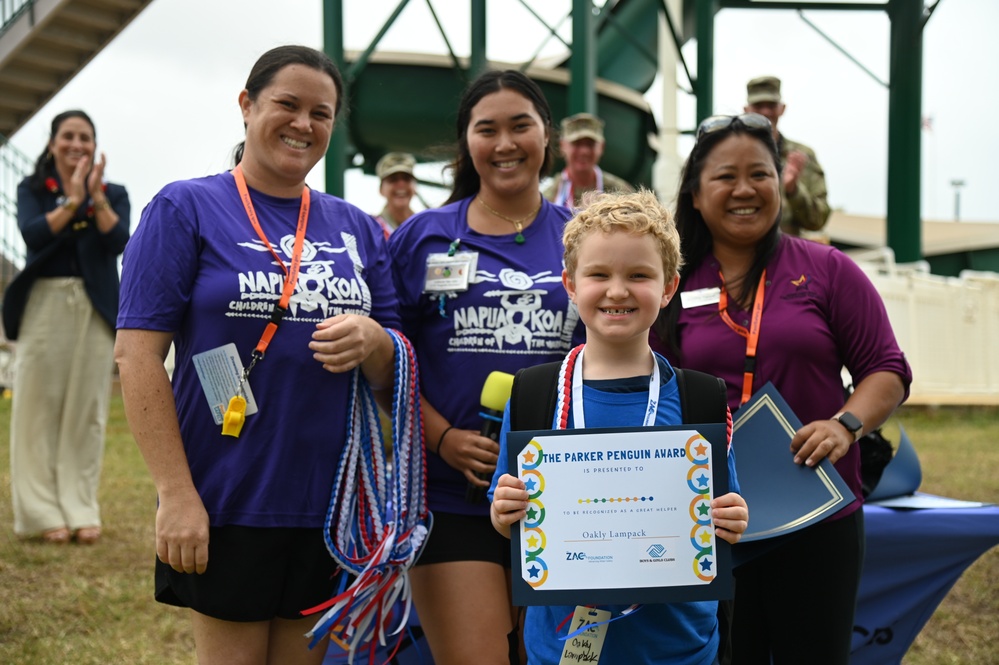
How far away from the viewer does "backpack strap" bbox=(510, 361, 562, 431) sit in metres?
2.35

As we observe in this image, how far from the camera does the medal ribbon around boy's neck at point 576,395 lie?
229cm

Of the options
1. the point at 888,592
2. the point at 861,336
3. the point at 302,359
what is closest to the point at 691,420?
the point at 861,336

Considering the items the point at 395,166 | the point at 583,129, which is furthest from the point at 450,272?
the point at 395,166

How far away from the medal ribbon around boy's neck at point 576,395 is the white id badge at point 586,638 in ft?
1.36

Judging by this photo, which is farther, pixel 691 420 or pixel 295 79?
pixel 295 79

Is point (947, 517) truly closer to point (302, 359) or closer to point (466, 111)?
point (466, 111)

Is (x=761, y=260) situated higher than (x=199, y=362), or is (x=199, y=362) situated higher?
(x=761, y=260)

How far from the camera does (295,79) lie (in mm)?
2621

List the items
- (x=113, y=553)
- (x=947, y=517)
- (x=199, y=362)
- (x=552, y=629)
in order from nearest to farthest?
(x=552, y=629), (x=199, y=362), (x=947, y=517), (x=113, y=553)

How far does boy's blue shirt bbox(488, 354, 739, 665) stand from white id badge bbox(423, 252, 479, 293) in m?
0.80

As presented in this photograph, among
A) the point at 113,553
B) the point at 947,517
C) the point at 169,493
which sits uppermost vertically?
the point at 169,493

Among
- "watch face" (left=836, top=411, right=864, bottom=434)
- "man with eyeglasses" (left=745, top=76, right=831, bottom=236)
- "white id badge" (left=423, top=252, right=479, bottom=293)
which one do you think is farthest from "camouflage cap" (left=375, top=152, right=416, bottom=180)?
"watch face" (left=836, top=411, right=864, bottom=434)

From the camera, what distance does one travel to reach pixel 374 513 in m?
2.66

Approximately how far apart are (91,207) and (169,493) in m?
4.33
